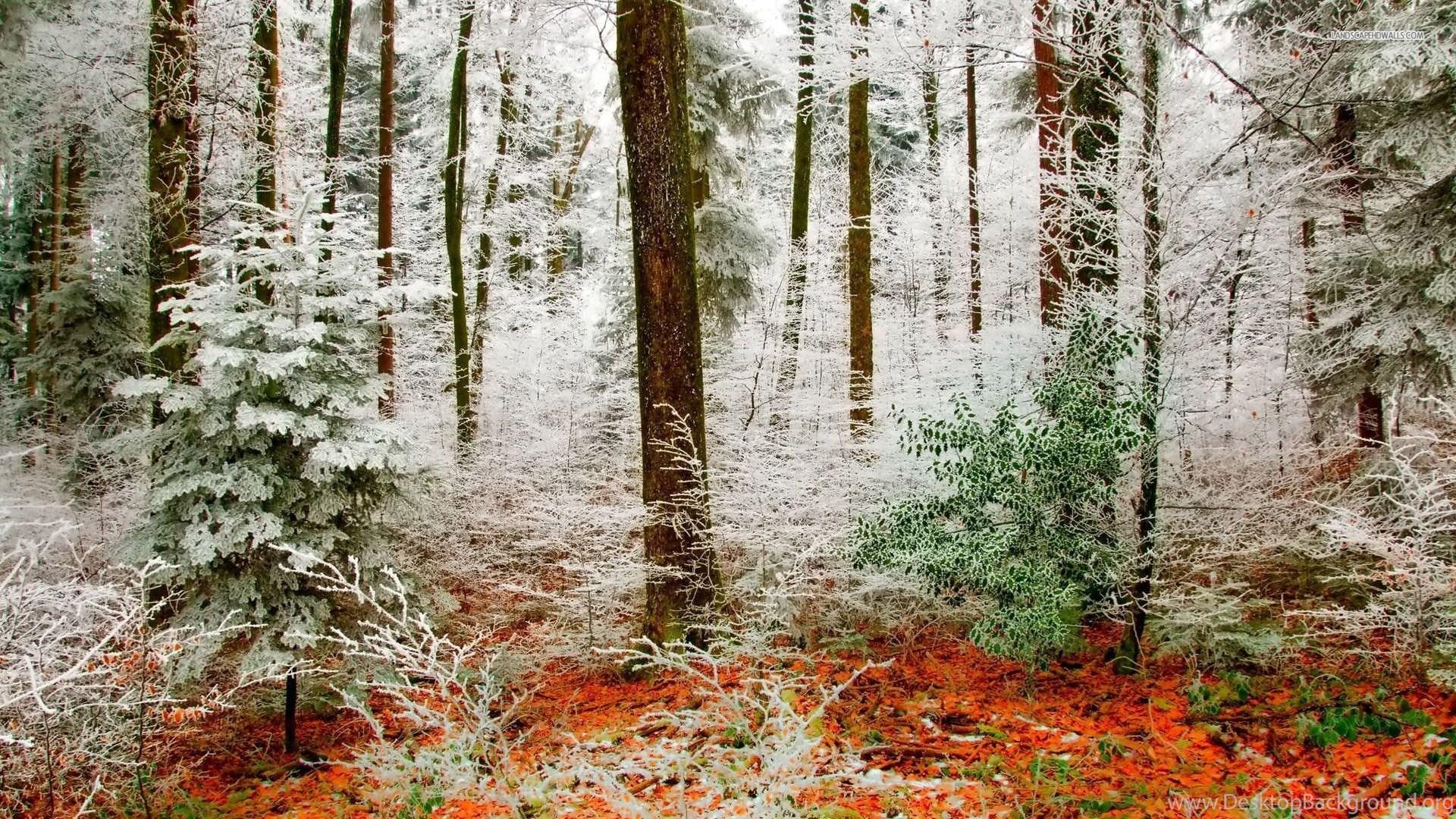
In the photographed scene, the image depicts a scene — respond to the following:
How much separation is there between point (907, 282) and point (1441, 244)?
34.0 feet

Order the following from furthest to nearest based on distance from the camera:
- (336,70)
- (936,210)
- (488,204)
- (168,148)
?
(488,204) < (936,210) < (336,70) < (168,148)

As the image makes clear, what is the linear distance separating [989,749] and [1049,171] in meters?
4.28

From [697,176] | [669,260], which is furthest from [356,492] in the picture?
[697,176]

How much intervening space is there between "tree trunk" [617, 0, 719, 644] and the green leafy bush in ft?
4.19

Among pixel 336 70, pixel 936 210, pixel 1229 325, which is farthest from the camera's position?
pixel 936 210

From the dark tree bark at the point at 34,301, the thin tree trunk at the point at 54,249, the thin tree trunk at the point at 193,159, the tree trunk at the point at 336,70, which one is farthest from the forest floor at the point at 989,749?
the dark tree bark at the point at 34,301

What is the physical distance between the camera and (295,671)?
14.7ft

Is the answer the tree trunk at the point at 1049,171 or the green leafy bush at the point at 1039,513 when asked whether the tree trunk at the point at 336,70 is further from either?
the green leafy bush at the point at 1039,513

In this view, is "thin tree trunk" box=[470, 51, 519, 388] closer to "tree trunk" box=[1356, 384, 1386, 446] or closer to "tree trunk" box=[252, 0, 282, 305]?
"tree trunk" box=[252, 0, 282, 305]

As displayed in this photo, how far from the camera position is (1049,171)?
5.79 meters

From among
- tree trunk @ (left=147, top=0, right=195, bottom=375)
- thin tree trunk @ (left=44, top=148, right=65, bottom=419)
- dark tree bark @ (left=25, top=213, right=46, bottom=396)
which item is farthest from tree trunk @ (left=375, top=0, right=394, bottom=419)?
dark tree bark @ (left=25, top=213, right=46, bottom=396)

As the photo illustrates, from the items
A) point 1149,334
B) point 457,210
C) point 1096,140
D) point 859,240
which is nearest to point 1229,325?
point 1149,334

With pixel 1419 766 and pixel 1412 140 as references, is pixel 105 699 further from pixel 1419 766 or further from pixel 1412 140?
pixel 1412 140

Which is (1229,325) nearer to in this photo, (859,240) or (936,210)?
(859,240)
